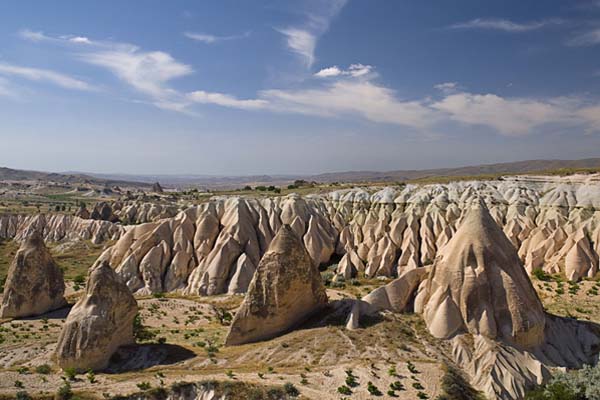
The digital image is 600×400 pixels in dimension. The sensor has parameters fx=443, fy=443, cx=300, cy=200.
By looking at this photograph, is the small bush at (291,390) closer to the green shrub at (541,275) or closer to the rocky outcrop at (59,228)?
the green shrub at (541,275)

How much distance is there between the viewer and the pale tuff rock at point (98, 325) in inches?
761

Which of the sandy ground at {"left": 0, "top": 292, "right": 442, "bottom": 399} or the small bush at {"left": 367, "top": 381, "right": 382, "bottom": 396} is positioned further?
the sandy ground at {"left": 0, "top": 292, "right": 442, "bottom": 399}

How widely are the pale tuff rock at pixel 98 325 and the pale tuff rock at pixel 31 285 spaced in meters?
12.0

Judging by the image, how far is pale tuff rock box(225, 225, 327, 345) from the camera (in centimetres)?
2152

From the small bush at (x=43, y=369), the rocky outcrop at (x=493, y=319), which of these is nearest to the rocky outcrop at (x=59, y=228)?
the small bush at (x=43, y=369)

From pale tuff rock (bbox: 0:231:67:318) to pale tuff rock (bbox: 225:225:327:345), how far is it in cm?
1652

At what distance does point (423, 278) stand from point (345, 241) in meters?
27.3

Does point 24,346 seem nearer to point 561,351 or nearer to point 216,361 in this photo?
point 216,361

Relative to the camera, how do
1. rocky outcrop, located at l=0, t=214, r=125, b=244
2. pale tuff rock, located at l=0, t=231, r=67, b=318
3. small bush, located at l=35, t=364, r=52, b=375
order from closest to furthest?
small bush, located at l=35, t=364, r=52, b=375, pale tuff rock, located at l=0, t=231, r=67, b=318, rocky outcrop, located at l=0, t=214, r=125, b=244

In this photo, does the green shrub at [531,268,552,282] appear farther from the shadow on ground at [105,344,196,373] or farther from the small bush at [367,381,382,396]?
the shadow on ground at [105,344,196,373]

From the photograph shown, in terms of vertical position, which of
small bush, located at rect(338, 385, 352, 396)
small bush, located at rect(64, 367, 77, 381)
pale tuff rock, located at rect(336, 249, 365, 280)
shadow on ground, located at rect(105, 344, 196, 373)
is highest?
small bush, located at rect(338, 385, 352, 396)

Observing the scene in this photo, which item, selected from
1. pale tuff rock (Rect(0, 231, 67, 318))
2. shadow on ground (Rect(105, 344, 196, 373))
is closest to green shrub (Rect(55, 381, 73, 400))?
shadow on ground (Rect(105, 344, 196, 373))

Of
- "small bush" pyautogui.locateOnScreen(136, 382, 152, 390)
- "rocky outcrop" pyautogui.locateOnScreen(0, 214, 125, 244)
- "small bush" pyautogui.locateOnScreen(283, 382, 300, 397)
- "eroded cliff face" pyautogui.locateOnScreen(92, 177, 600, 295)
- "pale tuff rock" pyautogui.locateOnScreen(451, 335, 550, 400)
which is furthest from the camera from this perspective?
"rocky outcrop" pyautogui.locateOnScreen(0, 214, 125, 244)

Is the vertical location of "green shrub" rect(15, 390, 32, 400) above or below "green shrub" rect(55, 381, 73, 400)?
above
